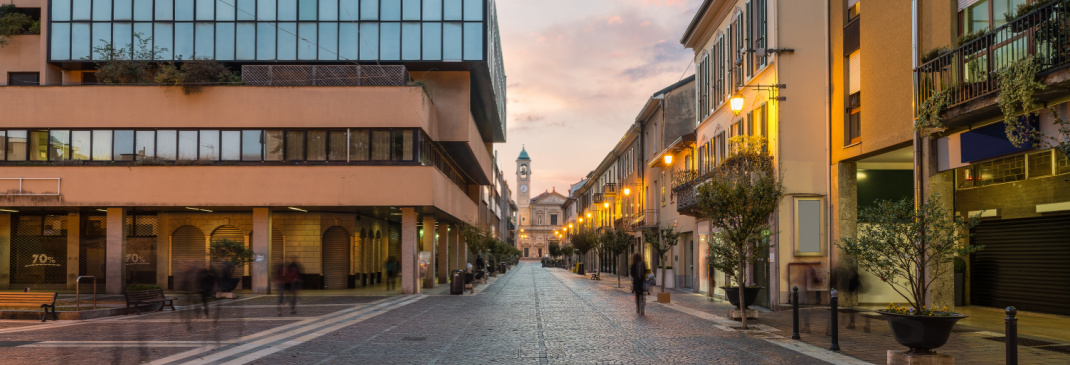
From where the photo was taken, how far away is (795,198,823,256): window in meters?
23.2

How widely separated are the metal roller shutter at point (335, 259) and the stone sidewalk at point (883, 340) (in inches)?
843

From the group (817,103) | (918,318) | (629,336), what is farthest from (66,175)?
(918,318)

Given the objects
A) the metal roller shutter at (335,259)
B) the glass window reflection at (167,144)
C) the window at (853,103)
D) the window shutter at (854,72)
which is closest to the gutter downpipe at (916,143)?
the window shutter at (854,72)

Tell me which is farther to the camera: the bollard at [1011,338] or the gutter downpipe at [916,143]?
the gutter downpipe at [916,143]

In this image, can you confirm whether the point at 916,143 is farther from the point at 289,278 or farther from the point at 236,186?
the point at 236,186

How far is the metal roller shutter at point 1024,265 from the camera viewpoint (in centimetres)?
1883

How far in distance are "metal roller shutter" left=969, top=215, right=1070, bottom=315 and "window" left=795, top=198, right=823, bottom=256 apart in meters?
4.22

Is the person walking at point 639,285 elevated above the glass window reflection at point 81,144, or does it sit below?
below

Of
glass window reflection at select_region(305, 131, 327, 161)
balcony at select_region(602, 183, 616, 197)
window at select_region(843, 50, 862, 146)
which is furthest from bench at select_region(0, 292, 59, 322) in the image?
balcony at select_region(602, 183, 616, 197)

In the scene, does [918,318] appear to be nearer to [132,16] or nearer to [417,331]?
[417,331]

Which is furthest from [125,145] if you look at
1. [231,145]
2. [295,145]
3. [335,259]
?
[335,259]

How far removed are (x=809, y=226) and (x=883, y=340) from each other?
8.82 meters

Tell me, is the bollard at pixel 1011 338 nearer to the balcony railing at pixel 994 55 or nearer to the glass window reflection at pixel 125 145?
the balcony railing at pixel 994 55

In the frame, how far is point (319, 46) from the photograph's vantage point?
34344 millimetres
